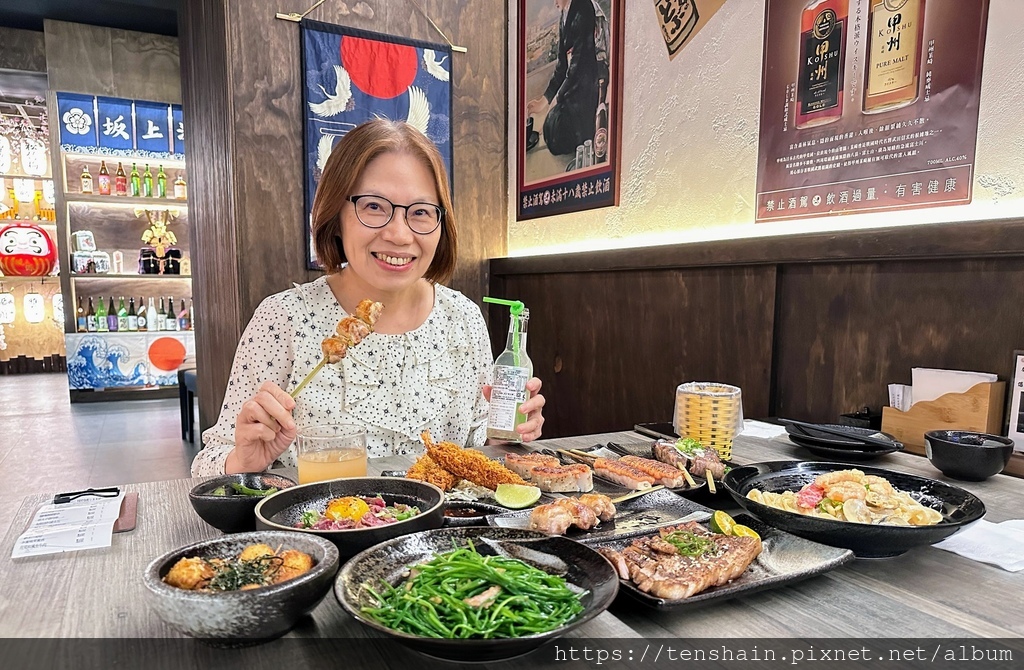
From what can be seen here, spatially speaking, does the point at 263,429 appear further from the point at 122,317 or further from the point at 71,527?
the point at 122,317

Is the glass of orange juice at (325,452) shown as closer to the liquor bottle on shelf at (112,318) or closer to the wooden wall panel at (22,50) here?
the liquor bottle on shelf at (112,318)

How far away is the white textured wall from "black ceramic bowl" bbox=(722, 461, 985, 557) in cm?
103

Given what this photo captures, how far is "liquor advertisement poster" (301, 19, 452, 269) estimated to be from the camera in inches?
134

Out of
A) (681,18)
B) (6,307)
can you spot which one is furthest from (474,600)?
(6,307)

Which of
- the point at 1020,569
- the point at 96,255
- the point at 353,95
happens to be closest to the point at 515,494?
the point at 1020,569

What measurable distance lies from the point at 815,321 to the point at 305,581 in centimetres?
206

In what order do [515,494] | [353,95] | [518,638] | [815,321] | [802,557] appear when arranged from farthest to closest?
1. [353,95]
2. [815,321]
3. [515,494]
4. [802,557]
5. [518,638]

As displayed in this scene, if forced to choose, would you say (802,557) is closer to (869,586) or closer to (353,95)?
(869,586)

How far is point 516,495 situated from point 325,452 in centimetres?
37

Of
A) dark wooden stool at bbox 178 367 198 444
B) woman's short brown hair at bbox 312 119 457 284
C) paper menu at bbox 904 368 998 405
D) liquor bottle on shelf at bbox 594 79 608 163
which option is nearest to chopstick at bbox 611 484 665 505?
woman's short brown hair at bbox 312 119 457 284

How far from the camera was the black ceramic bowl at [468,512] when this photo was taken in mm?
1055

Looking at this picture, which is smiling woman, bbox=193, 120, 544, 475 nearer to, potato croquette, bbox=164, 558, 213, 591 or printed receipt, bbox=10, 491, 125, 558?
printed receipt, bbox=10, 491, 125, 558

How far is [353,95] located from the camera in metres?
3.50

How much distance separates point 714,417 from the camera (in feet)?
5.28
